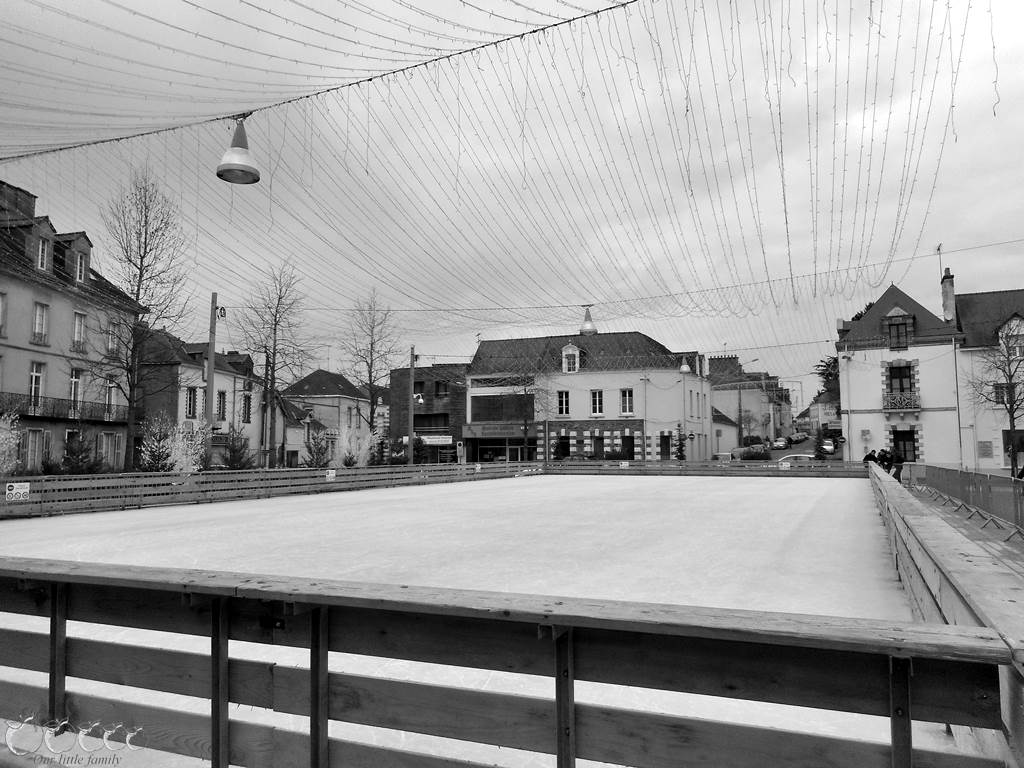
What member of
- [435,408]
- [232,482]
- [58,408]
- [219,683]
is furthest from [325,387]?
[219,683]

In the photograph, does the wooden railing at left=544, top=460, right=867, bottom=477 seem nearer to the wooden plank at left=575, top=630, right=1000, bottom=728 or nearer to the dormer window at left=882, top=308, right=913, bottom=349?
the dormer window at left=882, top=308, right=913, bottom=349

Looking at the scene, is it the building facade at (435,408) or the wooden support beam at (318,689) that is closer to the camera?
the wooden support beam at (318,689)

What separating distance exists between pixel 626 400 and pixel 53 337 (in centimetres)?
3533

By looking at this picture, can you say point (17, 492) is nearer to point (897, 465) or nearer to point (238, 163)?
point (238, 163)

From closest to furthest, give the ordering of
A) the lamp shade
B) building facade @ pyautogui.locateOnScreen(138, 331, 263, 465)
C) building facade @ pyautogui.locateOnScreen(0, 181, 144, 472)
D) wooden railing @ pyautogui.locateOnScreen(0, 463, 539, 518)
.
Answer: the lamp shade → wooden railing @ pyautogui.locateOnScreen(0, 463, 539, 518) → building facade @ pyautogui.locateOnScreen(0, 181, 144, 472) → building facade @ pyautogui.locateOnScreen(138, 331, 263, 465)

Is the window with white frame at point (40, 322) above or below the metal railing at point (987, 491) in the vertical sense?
above

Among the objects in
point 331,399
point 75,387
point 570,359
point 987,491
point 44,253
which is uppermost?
point 44,253

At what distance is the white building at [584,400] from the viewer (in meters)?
51.0

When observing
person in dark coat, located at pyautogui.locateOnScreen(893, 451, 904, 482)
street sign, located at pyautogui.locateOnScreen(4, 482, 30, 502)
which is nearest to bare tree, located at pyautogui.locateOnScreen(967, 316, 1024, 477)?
person in dark coat, located at pyautogui.locateOnScreen(893, 451, 904, 482)

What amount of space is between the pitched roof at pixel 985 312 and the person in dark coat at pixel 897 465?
773cm

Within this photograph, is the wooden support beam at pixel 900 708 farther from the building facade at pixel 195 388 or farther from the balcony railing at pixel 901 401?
the balcony railing at pixel 901 401

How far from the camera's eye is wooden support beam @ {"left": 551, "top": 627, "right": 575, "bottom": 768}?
2.27m

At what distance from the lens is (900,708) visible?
1.90 meters

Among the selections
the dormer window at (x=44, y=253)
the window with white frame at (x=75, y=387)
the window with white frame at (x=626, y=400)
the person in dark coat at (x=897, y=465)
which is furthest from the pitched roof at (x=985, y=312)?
the dormer window at (x=44, y=253)
